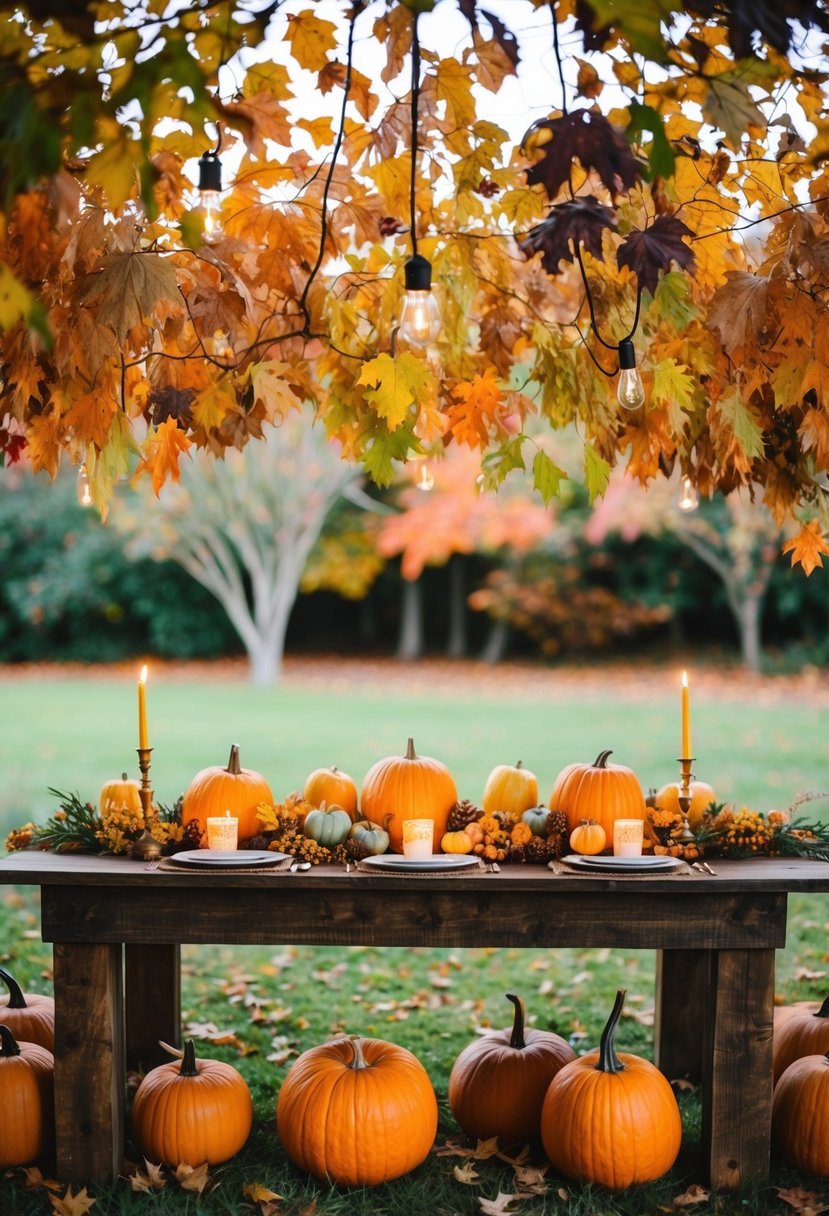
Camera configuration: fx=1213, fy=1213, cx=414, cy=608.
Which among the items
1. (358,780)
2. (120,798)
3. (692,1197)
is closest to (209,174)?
(120,798)

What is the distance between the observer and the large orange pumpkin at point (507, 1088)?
337 cm

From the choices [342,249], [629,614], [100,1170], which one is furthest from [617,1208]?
[629,614]

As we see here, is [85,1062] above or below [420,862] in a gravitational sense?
below

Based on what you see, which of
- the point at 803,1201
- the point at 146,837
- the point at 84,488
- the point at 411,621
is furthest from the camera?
the point at 411,621

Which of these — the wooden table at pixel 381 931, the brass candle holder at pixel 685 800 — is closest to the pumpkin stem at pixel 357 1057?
the wooden table at pixel 381 931

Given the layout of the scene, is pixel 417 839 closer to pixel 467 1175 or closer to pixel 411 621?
Result: pixel 467 1175

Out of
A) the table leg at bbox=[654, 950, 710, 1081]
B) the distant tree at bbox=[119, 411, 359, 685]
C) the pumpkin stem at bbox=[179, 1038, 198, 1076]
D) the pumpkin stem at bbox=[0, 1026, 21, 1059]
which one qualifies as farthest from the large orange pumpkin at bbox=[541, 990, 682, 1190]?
the distant tree at bbox=[119, 411, 359, 685]

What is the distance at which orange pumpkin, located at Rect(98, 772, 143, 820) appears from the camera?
3479 mm

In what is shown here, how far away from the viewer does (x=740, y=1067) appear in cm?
311

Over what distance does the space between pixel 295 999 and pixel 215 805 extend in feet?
6.49

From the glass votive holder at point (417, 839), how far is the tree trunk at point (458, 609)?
54.7 feet

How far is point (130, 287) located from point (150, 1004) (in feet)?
7.47

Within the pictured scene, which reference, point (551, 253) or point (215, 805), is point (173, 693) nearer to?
point (215, 805)

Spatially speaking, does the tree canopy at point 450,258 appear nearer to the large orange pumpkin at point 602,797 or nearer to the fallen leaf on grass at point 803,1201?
the large orange pumpkin at point 602,797
